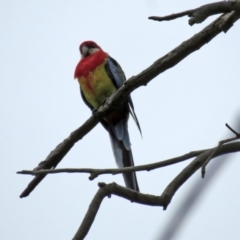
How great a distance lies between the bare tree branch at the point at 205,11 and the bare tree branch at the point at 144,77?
3.2 inches

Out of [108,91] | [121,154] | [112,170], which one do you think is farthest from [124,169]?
[108,91]

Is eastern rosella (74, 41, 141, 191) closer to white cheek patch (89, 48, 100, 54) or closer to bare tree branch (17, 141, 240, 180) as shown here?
white cheek patch (89, 48, 100, 54)

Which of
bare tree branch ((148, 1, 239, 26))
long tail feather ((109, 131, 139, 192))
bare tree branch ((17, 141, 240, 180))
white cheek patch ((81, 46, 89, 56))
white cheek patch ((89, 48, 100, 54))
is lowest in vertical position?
long tail feather ((109, 131, 139, 192))

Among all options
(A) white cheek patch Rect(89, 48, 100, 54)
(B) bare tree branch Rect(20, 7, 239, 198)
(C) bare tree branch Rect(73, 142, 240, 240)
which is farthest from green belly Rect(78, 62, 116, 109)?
(C) bare tree branch Rect(73, 142, 240, 240)

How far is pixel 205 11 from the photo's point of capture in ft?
7.59

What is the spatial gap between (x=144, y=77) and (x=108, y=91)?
2399mm

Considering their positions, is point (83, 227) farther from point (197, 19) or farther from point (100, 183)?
point (197, 19)

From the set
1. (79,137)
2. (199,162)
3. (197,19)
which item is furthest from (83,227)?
(79,137)

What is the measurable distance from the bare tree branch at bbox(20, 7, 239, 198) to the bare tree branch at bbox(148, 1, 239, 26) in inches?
3.2

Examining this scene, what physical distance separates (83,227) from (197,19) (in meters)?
1.10

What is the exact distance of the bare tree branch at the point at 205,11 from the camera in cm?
230

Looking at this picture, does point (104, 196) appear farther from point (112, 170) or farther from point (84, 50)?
point (84, 50)

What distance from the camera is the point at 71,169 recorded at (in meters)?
2.25

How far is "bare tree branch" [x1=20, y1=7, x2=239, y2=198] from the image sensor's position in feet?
8.90
